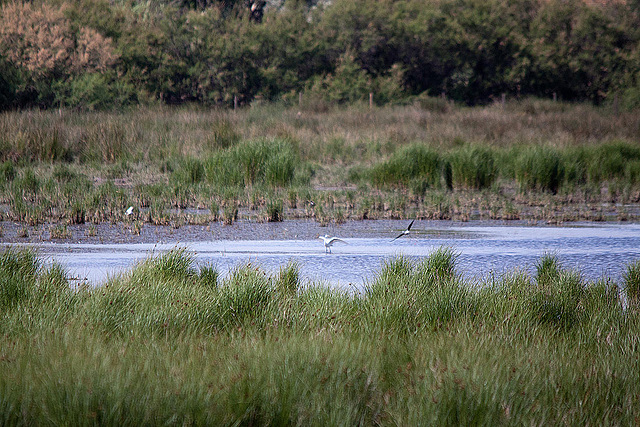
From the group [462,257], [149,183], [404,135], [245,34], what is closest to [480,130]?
[404,135]

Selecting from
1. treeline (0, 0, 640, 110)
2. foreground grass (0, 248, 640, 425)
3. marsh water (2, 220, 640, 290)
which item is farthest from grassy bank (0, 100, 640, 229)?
treeline (0, 0, 640, 110)

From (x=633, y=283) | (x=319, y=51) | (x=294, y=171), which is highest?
(x=319, y=51)

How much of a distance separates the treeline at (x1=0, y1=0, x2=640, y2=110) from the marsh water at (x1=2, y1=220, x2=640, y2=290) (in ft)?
56.9

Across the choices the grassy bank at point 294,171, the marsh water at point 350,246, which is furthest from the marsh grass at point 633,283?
the grassy bank at point 294,171

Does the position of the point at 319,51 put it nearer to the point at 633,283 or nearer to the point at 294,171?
the point at 294,171

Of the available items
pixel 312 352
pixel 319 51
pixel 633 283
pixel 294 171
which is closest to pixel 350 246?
pixel 633 283

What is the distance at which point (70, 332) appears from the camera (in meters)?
3.88

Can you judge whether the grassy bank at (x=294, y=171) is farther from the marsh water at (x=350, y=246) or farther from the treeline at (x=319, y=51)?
the treeline at (x=319, y=51)

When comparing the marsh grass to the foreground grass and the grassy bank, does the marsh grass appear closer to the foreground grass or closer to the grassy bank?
the foreground grass

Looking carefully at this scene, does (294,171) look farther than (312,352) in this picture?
Yes

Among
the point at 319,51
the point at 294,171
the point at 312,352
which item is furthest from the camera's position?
the point at 319,51

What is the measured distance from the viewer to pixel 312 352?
348cm

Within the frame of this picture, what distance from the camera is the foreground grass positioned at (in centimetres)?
303

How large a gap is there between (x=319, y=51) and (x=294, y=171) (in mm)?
21241
